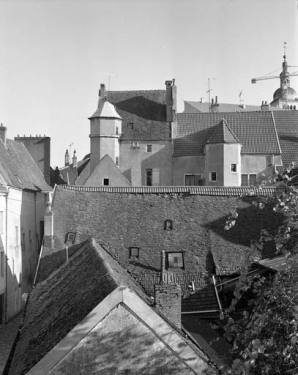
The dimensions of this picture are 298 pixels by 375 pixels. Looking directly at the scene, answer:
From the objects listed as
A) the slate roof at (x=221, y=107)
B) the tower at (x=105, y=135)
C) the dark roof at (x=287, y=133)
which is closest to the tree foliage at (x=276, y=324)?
the dark roof at (x=287, y=133)

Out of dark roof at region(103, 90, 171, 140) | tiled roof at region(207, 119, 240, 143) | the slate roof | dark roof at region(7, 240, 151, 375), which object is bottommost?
dark roof at region(7, 240, 151, 375)

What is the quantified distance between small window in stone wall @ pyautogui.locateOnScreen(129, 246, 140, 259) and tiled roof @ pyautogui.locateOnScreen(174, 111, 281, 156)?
2530cm

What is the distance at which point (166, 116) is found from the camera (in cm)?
5172

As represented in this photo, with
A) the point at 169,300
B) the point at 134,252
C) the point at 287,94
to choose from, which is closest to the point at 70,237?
the point at 134,252

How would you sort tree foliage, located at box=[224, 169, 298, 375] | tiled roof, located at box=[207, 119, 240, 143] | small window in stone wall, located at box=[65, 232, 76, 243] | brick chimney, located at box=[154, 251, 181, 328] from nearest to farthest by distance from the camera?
1. tree foliage, located at box=[224, 169, 298, 375]
2. brick chimney, located at box=[154, 251, 181, 328]
3. small window in stone wall, located at box=[65, 232, 76, 243]
4. tiled roof, located at box=[207, 119, 240, 143]

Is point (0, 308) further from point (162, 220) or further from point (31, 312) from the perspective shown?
point (31, 312)

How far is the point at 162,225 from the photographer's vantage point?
28531 millimetres

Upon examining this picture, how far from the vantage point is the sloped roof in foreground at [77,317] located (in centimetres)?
1145

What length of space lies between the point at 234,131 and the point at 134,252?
2825 centimetres

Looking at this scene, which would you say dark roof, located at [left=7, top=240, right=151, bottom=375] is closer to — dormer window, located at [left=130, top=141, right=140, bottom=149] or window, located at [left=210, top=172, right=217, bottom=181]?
window, located at [left=210, top=172, right=217, bottom=181]

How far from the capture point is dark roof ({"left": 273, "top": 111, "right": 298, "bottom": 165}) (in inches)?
2016

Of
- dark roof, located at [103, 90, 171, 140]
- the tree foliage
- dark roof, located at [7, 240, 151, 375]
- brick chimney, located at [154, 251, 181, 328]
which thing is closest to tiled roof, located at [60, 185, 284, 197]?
dark roof, located at [7, 240, 151, 375]

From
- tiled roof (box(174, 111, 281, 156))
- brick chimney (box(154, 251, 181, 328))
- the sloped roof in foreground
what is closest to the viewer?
the sloped roof in foreground

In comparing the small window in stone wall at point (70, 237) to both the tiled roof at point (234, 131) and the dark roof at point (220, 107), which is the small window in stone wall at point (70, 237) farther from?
the dark roof at point (220, 107)
